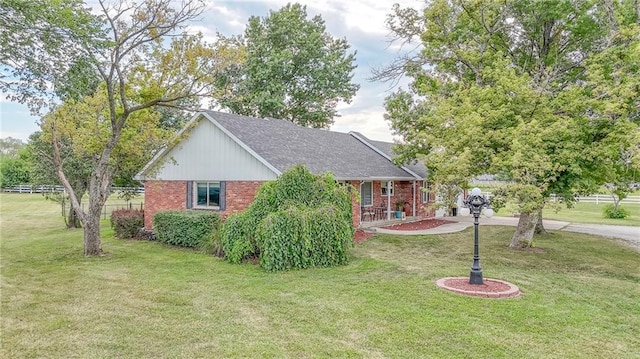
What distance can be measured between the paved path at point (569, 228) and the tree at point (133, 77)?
32.7 feet

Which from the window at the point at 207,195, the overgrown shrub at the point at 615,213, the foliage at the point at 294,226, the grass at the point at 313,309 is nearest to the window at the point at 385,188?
the grass at the point at 313,309

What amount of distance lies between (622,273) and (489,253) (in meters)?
3.68

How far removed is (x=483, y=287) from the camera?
9.34 m

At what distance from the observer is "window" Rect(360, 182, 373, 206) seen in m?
20.5

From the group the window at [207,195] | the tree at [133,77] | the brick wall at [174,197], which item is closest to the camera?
the tree at [133,77]

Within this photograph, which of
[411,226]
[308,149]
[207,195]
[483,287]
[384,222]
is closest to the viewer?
[483,287]

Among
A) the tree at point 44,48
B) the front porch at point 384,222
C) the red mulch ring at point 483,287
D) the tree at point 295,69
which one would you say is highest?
the tree at point 295,69

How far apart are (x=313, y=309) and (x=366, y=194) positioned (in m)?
13.3

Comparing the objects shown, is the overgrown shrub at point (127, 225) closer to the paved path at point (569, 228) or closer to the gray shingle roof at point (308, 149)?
the gray shingle roof at point (308, 149)

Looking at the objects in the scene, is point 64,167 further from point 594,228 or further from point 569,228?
point 594,228

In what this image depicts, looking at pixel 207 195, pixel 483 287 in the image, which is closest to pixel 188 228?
pixel 207 195

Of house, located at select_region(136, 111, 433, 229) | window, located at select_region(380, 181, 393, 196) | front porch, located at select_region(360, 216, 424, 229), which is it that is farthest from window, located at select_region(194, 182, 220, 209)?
window, located at select_region(380, 181, 393, 196)

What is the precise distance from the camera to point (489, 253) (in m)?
14.3

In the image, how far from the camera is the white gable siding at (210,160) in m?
15.4
